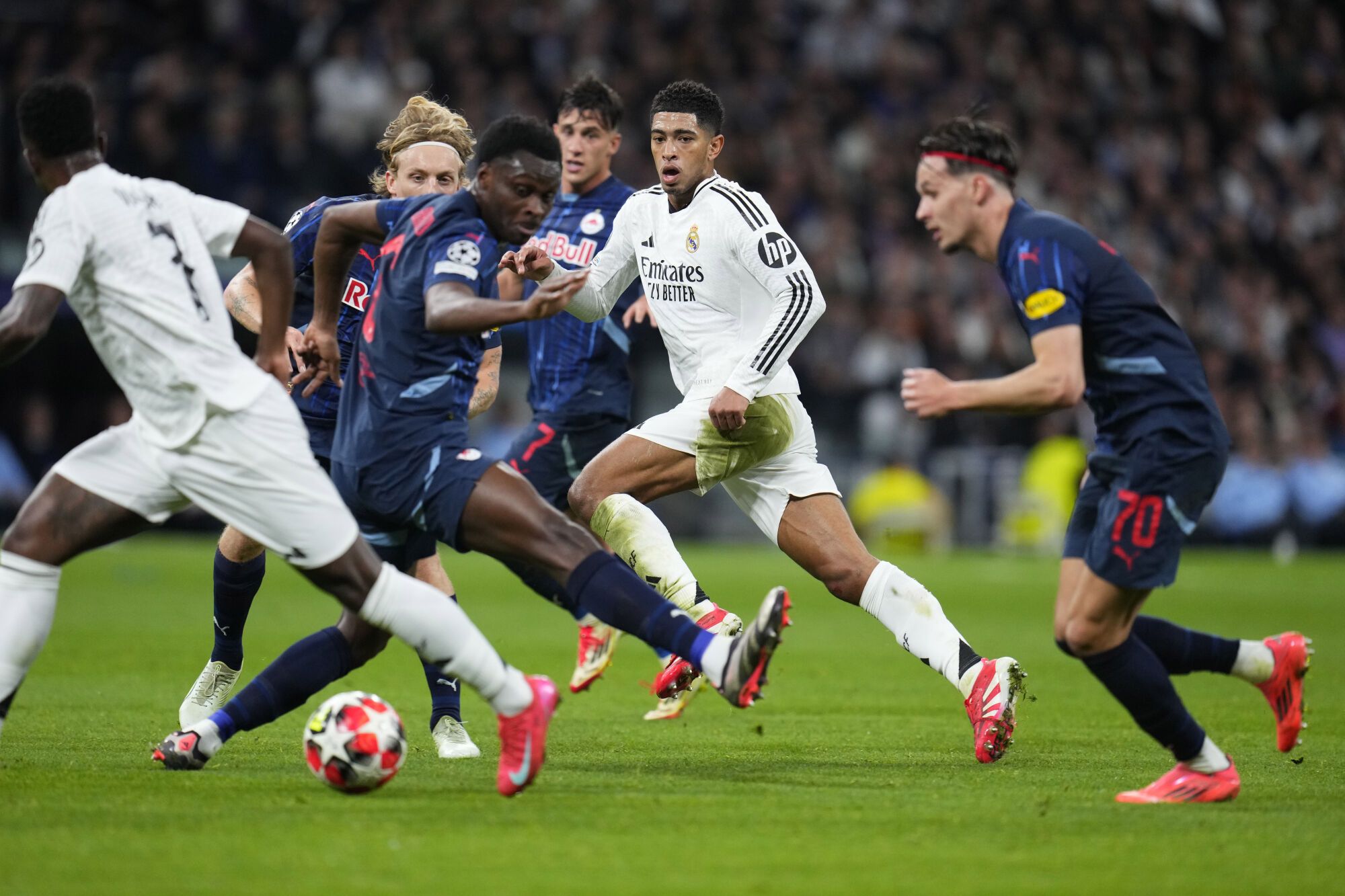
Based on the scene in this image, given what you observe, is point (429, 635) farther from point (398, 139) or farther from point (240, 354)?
point (398, 139)

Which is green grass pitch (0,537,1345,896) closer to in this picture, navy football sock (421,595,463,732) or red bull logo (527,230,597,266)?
navy football sock (421,595,463,732)

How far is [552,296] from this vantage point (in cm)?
523

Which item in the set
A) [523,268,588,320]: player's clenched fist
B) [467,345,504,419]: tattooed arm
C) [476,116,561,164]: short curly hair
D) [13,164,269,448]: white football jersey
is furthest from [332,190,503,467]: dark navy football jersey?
[467,345,504,419]: tattooed arm

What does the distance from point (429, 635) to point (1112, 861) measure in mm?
2229

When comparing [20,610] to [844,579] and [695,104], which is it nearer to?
[844,579]

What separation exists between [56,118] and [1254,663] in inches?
184

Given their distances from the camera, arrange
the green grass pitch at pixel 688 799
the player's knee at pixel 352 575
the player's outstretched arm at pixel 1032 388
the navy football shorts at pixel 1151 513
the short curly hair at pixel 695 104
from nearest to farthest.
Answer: the green grass pitch at pixel 688 799 < the player's outstretched arm at pixel 1032 388 < the player's knee at pixel 352 575 < the navy football shorts at pixel 1151 513 < the short curly hair at pixel 695 104

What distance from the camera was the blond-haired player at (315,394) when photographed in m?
6.83

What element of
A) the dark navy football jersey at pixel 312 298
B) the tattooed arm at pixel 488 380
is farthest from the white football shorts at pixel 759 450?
the dark navy football jersey at pixel 312 298

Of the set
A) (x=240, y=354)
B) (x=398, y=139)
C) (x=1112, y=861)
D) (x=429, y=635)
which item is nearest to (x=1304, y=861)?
Result: (x=1112, y=861)

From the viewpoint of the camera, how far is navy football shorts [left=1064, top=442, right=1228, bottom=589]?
17.6 ft

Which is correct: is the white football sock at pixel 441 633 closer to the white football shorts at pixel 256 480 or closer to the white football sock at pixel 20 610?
the white football shorts at pixel 256 480

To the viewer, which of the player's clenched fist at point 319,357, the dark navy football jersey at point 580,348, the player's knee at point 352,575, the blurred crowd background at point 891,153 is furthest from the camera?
the blurred crowd background at point 891,153

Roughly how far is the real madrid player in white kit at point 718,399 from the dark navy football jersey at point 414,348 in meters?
1.01
